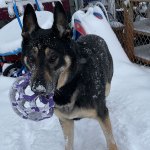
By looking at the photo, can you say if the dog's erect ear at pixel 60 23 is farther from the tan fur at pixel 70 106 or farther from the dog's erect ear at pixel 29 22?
the tan fur at pixel 70 106

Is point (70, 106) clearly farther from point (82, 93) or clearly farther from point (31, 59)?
point (31, 59)

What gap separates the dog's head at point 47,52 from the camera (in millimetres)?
2702

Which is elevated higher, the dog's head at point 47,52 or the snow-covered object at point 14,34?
the dog's head at point 47,52

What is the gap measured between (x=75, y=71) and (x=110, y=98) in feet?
6.18

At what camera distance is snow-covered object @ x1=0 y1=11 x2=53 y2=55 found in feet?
21.1

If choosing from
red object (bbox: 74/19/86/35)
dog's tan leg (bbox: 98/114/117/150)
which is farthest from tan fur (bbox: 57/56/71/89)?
red object (bbox: 74/19/86/35)

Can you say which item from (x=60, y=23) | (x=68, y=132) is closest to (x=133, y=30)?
(x=68, y=132)

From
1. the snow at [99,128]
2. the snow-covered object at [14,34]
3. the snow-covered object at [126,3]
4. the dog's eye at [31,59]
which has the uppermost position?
the dog's eye at [31,59]

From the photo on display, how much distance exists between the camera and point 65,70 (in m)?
2.95

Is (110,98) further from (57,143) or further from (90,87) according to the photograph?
(90,87)

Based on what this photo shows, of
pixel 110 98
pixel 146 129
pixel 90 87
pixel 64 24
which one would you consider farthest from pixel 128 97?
pixel 64 24

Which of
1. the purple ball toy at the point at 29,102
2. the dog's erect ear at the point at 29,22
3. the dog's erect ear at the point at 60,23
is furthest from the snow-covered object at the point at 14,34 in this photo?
the dog's erect ear at the point at 60,23

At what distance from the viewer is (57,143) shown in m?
3.98

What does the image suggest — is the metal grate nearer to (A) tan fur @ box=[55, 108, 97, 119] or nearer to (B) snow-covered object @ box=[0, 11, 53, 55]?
(B) snow-covered object @ box=[0, 11, 53, 55]
